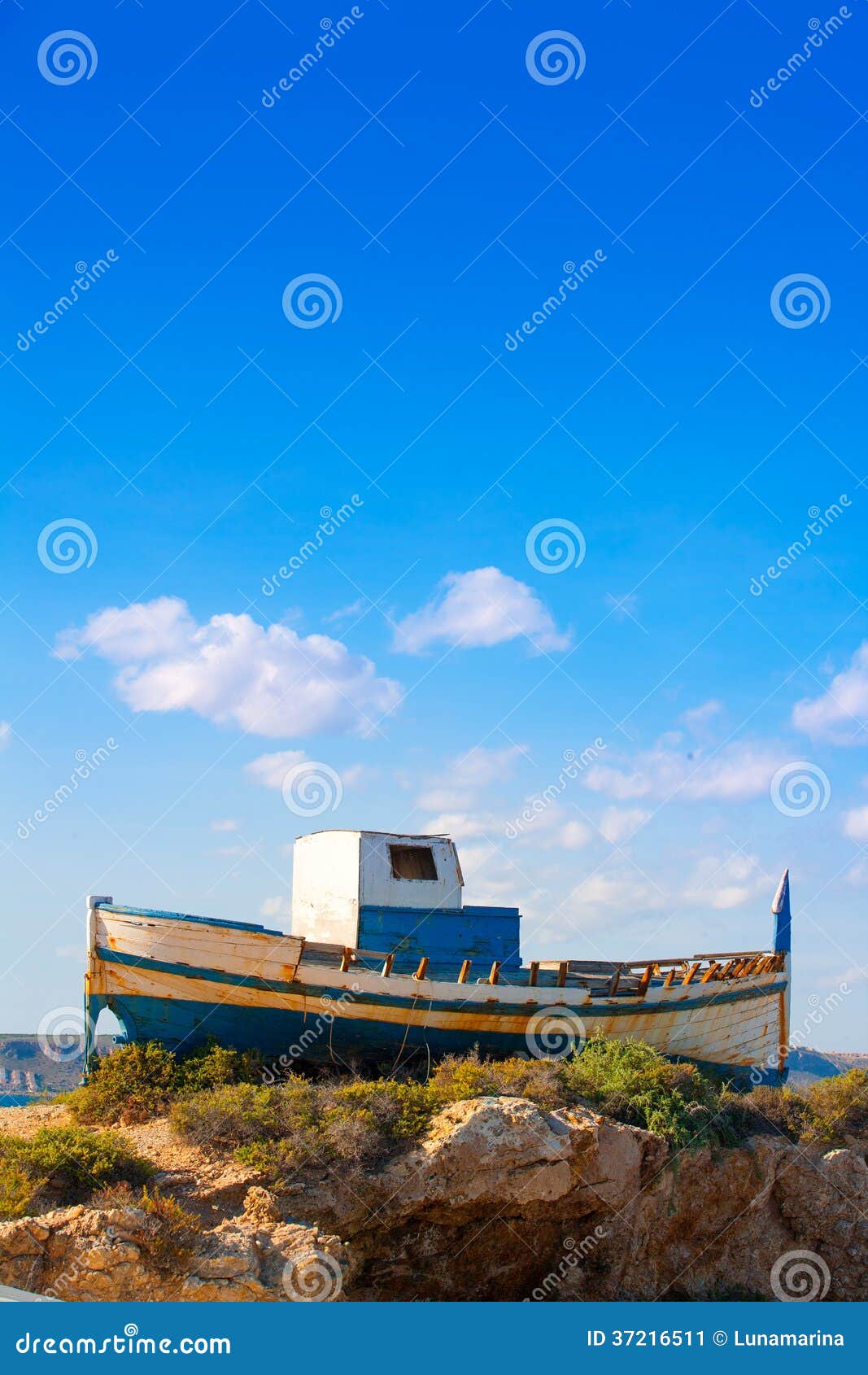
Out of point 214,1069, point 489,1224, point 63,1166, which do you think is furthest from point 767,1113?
Answer: point 63,1166

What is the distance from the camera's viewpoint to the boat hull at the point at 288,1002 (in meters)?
16.8

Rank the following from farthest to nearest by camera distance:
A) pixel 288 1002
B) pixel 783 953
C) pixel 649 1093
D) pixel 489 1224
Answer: pixel 783 953 → pixel 288 1002 → pixel 649 1093 → pixel 489 1224

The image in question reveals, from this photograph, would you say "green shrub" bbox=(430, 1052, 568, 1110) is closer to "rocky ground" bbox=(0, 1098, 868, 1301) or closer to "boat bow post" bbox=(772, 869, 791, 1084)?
"rocky ground" bbox=(0, 1098, 868, 1301)

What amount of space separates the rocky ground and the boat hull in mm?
1975

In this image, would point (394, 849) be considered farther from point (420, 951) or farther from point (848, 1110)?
point (848, 1110)

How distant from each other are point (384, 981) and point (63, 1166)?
5.88 m

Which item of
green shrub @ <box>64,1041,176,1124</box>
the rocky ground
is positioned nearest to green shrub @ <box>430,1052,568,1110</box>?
the rocky ground

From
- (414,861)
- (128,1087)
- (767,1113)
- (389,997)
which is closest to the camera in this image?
(128,1087)

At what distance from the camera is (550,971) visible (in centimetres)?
2072

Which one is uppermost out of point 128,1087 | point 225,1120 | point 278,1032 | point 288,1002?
point 288,1002

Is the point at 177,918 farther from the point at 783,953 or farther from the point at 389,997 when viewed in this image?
the point at 783,953

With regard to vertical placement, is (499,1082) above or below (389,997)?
below

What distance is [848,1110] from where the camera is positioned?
64.5ft

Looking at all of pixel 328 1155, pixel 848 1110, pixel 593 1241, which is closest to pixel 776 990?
pixel 848 1110
